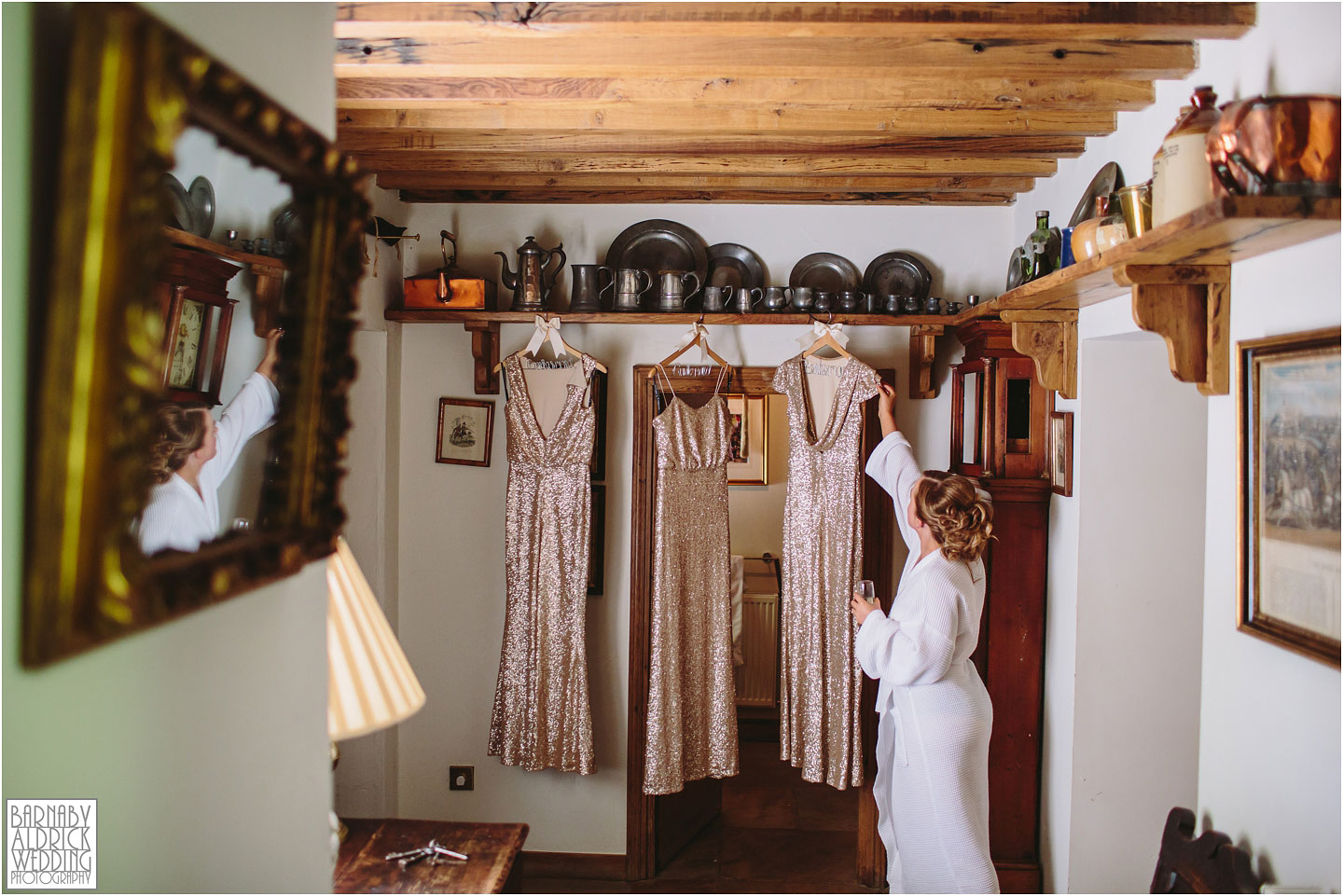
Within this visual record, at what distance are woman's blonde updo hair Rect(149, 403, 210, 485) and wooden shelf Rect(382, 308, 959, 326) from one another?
253cm

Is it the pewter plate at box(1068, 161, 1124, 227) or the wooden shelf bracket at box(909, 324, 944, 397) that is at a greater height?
the pewter plate at box(1068, 161, 1124, 227)

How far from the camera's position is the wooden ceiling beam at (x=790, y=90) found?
229cm

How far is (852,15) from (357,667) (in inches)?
64.0

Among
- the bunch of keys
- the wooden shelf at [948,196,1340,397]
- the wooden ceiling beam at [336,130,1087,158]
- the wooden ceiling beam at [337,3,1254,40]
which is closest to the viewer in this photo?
the wooden shelf at [948,196,1340,397]

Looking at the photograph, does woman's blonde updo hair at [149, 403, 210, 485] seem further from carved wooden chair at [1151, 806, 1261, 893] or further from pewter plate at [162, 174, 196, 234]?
carved wooden chair at [1151, 806, 1261, 893]

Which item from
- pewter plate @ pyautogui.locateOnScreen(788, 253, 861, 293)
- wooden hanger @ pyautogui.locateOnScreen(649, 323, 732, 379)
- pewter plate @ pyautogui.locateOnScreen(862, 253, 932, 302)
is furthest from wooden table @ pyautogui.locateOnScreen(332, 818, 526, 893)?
pewter plate @ pyautogui.locateOnScreen(862, 253, 932, 302)

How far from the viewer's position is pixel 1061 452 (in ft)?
9.36

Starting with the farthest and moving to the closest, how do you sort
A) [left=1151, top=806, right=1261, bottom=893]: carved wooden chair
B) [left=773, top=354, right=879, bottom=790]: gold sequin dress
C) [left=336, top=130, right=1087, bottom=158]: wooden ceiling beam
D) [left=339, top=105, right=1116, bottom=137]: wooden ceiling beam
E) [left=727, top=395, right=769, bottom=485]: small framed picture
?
[left=727, top=395, right=769, bottom=485]: small framed picture
[left=773, top=354, right=879, bottom=790]: gold sequin dress
[left=336, top=130, right=1087, bottom=158]: wooden ceiling beam
[left=339, top=105, right=1116, bottom=137]: wooden ceiling beam
[left=1151, top=806, right=1261, bottom=893]: carved wooden chair

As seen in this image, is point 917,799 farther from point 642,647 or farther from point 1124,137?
point 1124,137

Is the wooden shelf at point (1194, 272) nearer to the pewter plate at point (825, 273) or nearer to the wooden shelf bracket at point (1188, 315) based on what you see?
the wooden shelf bracket at point (1188, 315)

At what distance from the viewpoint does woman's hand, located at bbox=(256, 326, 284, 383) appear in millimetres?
915

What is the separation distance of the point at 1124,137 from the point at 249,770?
275cm

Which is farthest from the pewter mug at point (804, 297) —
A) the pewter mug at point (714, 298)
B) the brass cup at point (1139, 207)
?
the brass cup at point (1139, 207)

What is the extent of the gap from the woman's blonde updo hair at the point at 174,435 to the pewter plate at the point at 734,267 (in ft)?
Answer: 9.44
